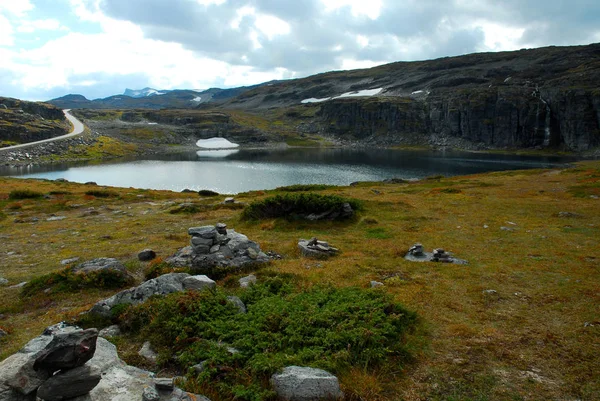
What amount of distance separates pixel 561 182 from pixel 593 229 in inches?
1227

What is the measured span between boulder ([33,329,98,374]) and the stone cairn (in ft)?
47.1

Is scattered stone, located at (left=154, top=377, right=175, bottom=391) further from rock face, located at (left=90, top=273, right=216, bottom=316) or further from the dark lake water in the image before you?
the dark lake water

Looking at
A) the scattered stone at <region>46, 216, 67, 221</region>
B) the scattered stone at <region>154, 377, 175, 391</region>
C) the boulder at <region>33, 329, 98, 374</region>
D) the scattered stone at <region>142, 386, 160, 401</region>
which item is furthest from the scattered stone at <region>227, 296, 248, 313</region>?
the scattered stone at <region>46, 216, 67, 221</region>

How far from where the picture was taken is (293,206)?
90.3ft

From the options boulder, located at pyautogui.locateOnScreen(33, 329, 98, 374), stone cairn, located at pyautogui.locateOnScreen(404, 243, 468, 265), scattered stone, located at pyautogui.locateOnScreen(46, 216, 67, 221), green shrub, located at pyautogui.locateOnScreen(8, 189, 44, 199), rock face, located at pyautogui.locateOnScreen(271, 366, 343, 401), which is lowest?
scattered stone, located at pyautogui.locateOnScreen(46, 216, 67, 221)

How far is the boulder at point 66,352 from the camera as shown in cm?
706

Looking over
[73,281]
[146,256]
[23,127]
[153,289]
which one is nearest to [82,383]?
[153,289]

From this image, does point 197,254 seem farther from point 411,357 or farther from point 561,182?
point 561,182

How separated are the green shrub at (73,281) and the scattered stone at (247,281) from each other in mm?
4658

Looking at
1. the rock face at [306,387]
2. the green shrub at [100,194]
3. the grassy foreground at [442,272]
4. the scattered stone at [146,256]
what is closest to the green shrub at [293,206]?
the grassy foreground at [442,272]

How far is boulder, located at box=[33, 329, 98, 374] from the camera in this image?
7.06 meters

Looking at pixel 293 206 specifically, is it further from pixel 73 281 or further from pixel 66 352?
pixel 66 352

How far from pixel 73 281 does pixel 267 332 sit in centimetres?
918

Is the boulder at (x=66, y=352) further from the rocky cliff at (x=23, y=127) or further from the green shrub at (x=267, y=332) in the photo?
the rocky cliff at (x=23, y=127)
